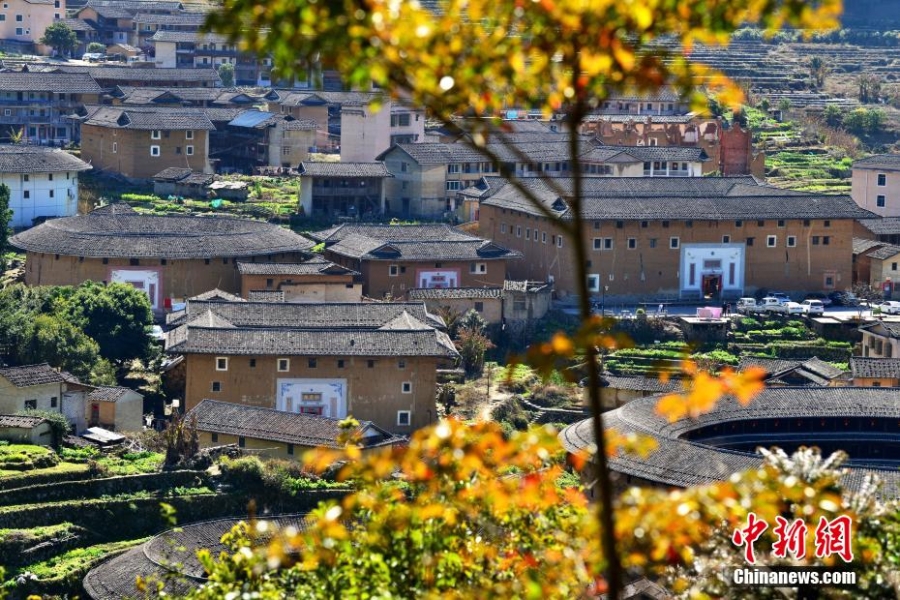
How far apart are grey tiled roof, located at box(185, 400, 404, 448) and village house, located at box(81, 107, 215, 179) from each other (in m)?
17.1

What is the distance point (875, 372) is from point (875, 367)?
6.9 inches

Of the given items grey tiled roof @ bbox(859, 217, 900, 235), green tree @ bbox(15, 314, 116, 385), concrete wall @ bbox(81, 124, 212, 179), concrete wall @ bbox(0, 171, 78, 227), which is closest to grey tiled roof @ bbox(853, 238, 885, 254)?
grey tiled roof @ bbox(859, 217, 900, 235)

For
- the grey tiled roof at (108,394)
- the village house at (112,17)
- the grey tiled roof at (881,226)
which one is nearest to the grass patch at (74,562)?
the grey tiled roof at (108,394)

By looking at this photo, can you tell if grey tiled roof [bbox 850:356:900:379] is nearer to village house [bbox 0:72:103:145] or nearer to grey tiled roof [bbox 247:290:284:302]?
grey tiled roof [bbox 247:290:284:302]

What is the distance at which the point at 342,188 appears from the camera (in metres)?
39.1

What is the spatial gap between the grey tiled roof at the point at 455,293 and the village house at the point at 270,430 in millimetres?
7308

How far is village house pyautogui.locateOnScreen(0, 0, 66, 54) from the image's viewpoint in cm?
5359

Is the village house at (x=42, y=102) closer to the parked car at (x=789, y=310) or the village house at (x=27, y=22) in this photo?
the village house at (x=27, y=22)

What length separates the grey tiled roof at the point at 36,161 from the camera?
36250 millimetres

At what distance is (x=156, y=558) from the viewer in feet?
59.0

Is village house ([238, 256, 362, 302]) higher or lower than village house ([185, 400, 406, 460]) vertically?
higher

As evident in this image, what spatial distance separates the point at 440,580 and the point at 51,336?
20.4 meters

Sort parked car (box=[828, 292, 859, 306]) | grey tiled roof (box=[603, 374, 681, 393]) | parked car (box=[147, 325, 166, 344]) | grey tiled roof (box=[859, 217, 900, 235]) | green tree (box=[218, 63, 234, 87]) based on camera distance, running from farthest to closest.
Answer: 1. green tree (box=[218, 63, 234, 87])
2. grey tiled roof (box=[859, 217, 900, 235])
3. parked car (box=[828, 292, 859, 306])
4. parked car (box=[147, 325, 166, 344])
5. grey tiled roof (box=[603, 374, 681, 393])

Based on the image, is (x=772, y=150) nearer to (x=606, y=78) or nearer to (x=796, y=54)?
(x=796, y=54)
